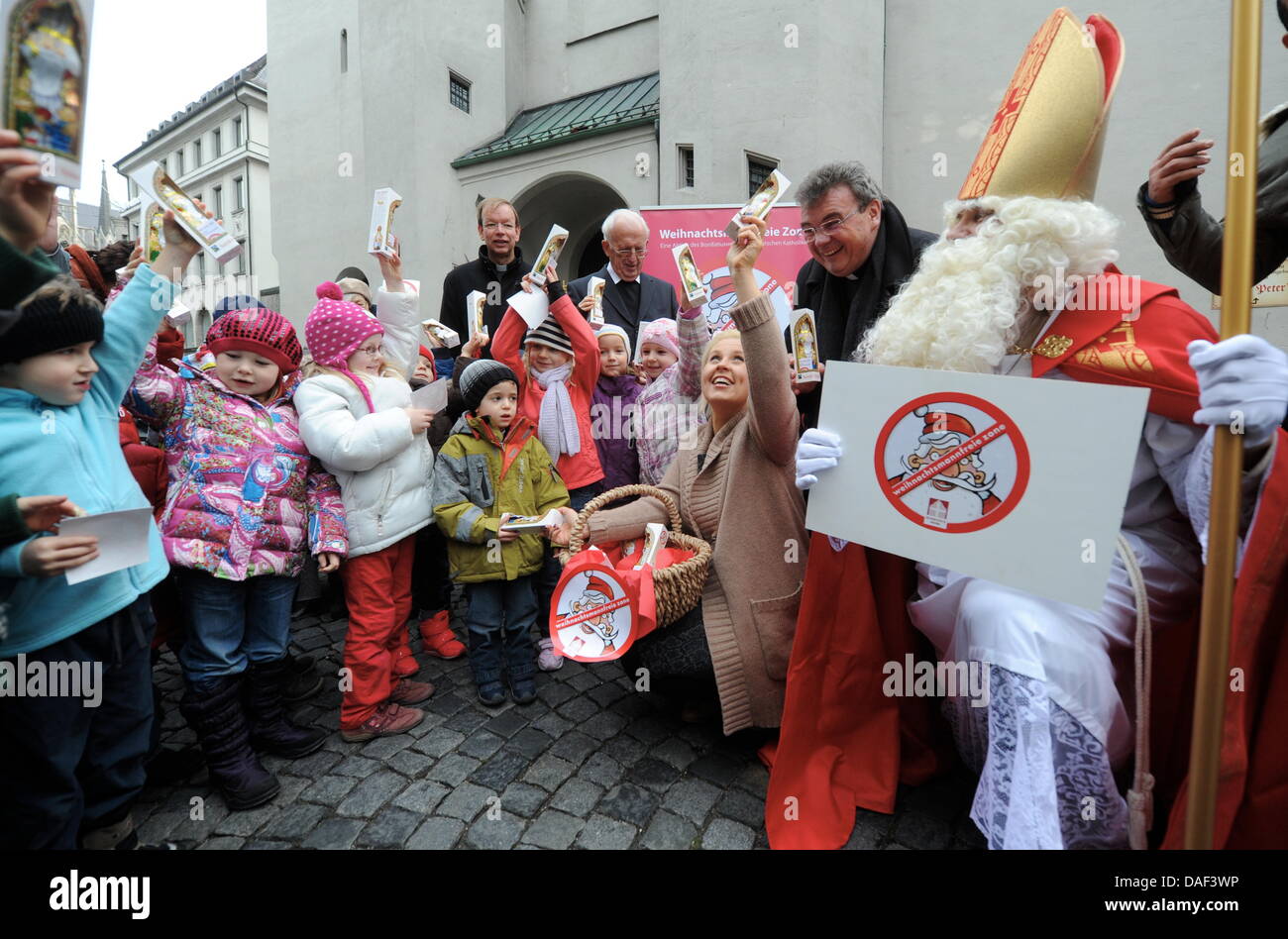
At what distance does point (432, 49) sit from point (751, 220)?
13.3 meters

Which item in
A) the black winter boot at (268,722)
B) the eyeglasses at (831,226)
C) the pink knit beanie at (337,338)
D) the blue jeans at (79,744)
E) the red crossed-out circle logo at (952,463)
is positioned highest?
the eyeglasses at (831,226)

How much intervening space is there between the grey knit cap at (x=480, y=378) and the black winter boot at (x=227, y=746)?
1.55 metres

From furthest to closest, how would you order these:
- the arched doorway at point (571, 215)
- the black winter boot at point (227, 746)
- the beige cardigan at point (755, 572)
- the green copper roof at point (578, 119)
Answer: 1. the arched doorway at point (571, 215)
2. the green copper roof at point (578, 119)
3. the beige cardigan at point (755, 572)
4. the black winter boot at point (227, 746)

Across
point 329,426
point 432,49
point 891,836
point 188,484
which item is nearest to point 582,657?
point 891,836

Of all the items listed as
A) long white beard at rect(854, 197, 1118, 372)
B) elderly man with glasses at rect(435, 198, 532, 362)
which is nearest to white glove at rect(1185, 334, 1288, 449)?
long white beard at rect(854, 197, 1118, 372)

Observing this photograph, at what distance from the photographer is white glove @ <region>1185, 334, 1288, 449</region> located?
136 centimetres

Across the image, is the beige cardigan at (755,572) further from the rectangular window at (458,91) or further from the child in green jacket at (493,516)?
the rectangular window at (458,91)

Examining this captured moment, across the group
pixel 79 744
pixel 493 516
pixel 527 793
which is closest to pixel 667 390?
pixel 493 516

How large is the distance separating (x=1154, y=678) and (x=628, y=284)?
12.2ft

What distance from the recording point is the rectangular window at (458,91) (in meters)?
12.7

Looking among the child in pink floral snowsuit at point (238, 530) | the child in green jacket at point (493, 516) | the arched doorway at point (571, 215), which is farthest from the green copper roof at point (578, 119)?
the child in pink floral snowsuit at point (238, 530)

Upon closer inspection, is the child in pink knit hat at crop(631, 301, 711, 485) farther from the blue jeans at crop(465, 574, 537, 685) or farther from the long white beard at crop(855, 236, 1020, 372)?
the long white beard at crop(855, 236, 1020, 372)

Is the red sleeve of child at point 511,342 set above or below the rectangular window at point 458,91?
below

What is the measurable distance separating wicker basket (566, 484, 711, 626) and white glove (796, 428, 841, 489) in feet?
2.27
